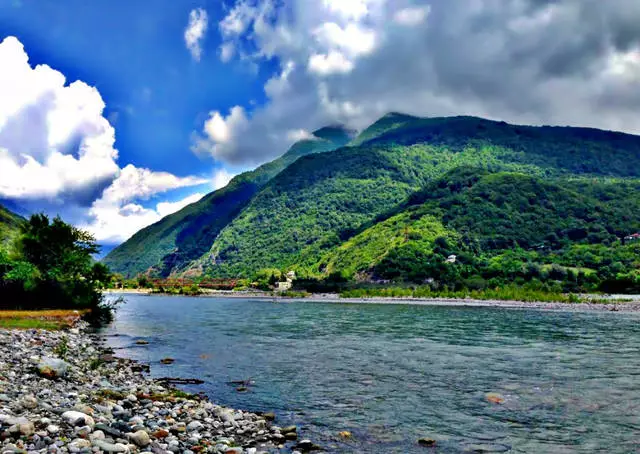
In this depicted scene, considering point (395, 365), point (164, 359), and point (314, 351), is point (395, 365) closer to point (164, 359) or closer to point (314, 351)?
point (314, 351)

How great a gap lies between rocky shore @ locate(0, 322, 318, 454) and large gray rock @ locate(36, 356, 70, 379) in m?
0.04

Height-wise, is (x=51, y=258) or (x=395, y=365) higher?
(x=51, y=258)

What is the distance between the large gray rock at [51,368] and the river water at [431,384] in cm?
703

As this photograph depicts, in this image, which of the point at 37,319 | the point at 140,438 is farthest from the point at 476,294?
the point at 140,438

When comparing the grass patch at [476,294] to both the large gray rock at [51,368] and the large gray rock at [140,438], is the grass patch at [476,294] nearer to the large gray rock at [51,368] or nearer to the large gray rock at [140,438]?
the large gray rock at [51,368]

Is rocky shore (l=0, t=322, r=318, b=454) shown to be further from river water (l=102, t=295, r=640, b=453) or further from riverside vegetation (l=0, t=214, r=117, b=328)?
riverside vegetation (l=0, t=214, r=117, b=328)

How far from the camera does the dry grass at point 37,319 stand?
39.8 metres

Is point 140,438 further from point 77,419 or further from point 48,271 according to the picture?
point 48,271

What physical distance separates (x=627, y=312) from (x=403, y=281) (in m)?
110

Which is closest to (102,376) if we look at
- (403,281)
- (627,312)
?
(627,312)

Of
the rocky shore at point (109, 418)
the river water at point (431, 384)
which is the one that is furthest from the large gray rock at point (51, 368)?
the river water at point (431, 384)

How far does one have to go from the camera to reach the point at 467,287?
6688 inches

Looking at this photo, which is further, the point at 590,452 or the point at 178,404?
the point at 178,404

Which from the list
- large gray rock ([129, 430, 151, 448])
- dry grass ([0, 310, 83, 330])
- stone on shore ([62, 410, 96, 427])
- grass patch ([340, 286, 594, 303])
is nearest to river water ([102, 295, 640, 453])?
dry grass ([0, 310, 83, 330])
